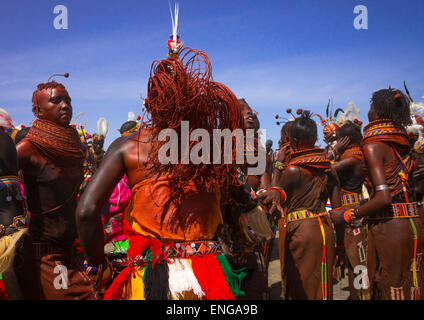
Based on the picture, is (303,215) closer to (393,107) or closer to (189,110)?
(393,107)

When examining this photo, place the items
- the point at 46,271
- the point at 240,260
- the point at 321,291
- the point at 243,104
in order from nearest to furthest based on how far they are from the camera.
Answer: the point at 240,260 → the point at 46,271 → the point at 321,291 → the point at 243,104

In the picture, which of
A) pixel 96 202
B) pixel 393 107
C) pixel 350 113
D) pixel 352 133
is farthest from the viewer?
pixel 350 113

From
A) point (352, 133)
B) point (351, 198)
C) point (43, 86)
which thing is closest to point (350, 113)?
point (352, 133)

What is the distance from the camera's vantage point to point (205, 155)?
2010mm

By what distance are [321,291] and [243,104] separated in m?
2.56

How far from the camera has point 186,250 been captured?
1.99 m

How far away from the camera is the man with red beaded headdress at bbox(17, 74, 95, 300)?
3.11 m

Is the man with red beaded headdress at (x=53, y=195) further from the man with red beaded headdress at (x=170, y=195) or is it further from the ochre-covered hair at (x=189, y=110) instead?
the ochre-covered hair at (x=189, y=110)

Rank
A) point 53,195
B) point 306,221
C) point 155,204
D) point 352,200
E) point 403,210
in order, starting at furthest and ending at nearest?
point 352,200 < point 306,221 < point 403,210 < point 53,195 < point 155,204

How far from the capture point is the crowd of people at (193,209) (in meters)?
1.96

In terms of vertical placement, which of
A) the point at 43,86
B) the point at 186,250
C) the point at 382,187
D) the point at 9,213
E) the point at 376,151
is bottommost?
the point at 186,250

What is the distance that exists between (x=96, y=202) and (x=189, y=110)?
0.78 metres
